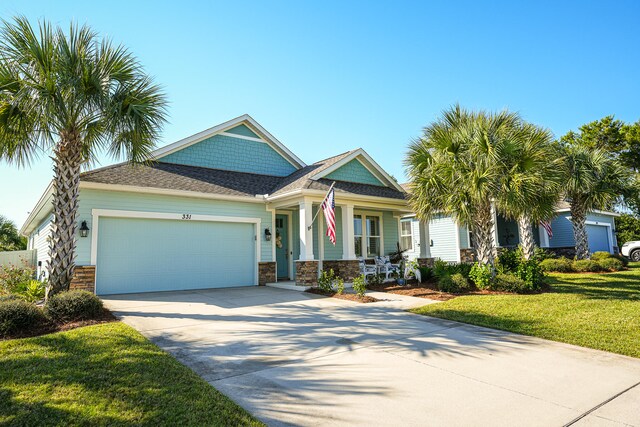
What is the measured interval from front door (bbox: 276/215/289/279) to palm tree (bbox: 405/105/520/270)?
5.27m

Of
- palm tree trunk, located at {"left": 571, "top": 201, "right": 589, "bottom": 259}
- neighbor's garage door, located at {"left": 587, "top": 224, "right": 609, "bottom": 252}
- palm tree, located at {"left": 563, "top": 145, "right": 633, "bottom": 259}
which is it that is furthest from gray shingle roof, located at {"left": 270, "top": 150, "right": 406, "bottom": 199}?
neighbor's garage door, located at {"left": 587, "top": 224, "right": 609, "bottom": 252}

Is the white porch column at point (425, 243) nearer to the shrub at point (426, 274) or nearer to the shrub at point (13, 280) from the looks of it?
the shrub at point (426, 274)

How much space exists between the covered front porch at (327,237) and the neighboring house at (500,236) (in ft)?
14.6

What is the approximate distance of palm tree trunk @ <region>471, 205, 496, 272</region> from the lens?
11.6m

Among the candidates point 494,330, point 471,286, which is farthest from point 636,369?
point 471,286

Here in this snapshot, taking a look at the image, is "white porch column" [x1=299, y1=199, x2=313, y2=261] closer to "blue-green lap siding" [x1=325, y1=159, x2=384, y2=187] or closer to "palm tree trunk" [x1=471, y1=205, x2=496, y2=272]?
"blue-green lap siding" [x1=325, y1=159, x2=384, y2=187]

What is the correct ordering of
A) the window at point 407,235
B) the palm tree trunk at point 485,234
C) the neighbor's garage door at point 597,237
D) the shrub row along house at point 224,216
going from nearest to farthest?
the shrub row along house at point 224,216 → the palm tree trunk at point 485,234 → the window at point 407,235 → the neighbor's garage door at point 597,237

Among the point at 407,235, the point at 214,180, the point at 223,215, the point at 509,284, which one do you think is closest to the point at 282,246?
the point at 223,215

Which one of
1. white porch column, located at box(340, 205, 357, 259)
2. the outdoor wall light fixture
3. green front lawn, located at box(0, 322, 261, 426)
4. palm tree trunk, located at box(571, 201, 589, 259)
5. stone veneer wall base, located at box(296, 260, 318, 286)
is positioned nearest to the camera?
green front lawn, located at box(0, 322, 261, 426)

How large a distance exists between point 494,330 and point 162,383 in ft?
19.0

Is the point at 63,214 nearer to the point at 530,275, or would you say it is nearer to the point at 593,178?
the point at 530,275

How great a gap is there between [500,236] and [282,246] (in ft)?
55.0

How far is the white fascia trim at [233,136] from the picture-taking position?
44.9ft

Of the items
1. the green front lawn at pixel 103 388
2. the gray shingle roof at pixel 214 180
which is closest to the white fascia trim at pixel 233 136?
the gray shingle roof at pixel 214 180
